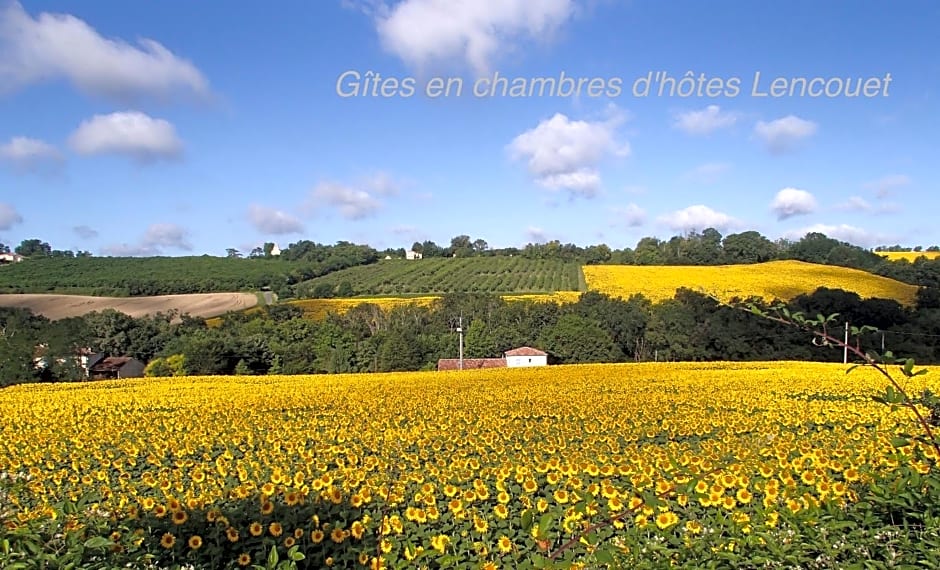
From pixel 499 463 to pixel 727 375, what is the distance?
1847cm

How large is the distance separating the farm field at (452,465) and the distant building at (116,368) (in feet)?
129

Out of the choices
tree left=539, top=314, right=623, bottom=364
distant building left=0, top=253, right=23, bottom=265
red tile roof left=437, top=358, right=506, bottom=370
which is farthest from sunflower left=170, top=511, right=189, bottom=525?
distant building left=0, top=253, right=23, bottom=265

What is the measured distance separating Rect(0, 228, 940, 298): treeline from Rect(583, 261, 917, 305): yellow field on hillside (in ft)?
15.8

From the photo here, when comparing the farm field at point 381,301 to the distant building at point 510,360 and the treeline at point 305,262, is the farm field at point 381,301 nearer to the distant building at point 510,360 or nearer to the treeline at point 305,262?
the treeline at point 305,262

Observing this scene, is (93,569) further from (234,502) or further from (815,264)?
(815,264)

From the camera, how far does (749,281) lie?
245ft

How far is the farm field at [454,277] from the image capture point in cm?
8906

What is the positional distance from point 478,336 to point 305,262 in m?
61.7

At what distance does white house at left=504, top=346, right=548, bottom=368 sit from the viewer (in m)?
52.0

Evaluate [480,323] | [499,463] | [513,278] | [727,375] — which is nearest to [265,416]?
[499,463]

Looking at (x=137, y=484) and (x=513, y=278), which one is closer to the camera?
(x=137, y=484)

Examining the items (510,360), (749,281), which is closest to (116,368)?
(510,360)

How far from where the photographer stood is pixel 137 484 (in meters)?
7.65

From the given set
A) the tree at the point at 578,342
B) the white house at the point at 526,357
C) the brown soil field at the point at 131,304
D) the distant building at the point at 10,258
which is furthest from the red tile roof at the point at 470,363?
the distant building at the point at 10,258
